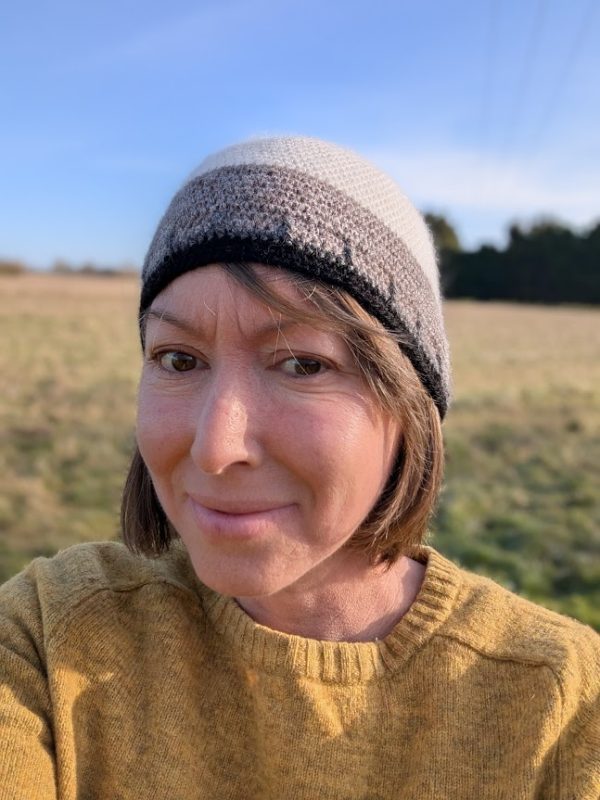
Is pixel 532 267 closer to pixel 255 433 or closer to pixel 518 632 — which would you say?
pixel 518 632

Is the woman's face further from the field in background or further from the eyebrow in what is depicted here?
the field in background

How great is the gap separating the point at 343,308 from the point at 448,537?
4827 mm

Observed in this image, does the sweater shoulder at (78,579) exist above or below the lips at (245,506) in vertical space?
below

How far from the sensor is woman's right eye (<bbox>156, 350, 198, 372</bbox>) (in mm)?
1601

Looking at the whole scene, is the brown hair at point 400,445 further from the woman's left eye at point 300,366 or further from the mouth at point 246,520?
the mouth at point 246,520

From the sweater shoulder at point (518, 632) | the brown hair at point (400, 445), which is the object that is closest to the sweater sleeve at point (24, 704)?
the brown hair at point (400, 445)

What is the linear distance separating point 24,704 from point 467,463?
7238mm

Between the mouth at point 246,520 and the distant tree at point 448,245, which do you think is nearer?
the mouth at point 246,520

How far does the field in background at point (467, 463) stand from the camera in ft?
18.4

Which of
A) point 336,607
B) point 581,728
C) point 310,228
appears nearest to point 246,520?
point 336,607

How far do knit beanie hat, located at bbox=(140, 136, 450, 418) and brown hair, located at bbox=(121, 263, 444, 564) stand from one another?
0.14 feet

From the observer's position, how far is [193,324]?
1527 millimetres

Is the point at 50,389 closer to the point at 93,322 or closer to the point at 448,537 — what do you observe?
the point at 448,537

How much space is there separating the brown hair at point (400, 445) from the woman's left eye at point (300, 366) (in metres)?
0.08
